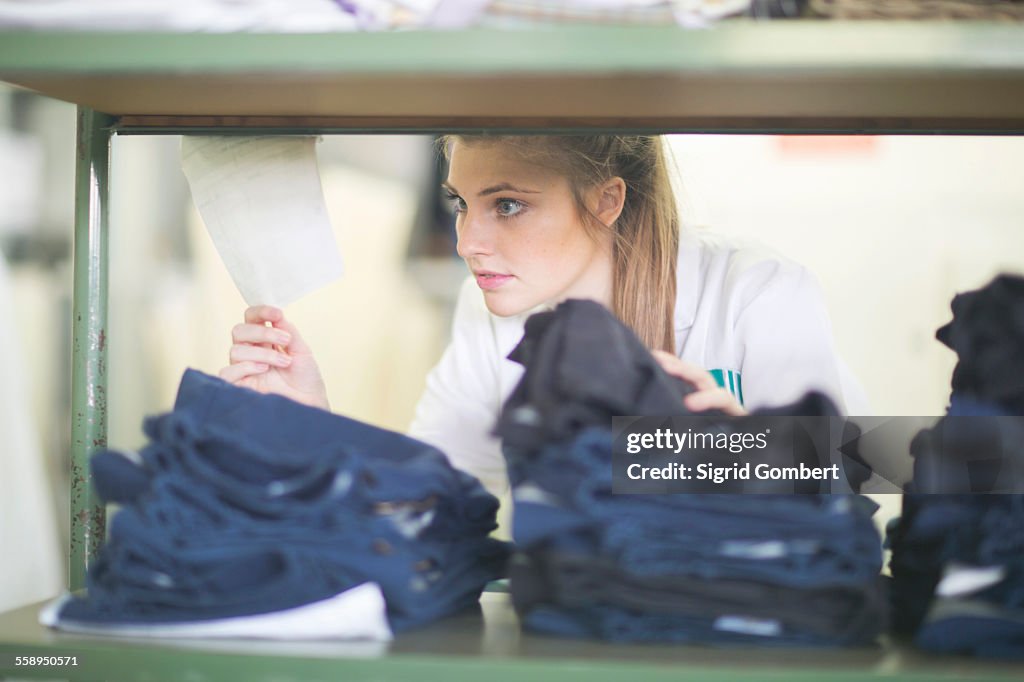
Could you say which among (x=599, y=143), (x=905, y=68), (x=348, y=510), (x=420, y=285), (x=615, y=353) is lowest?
(x=348, y=510)

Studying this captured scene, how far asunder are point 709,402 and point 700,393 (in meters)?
0.01

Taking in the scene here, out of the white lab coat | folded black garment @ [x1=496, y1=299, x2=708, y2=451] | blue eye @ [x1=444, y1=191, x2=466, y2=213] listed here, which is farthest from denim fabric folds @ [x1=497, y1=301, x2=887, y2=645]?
blue eye @ [x1=444, y1=191, x2=466, y2=213]

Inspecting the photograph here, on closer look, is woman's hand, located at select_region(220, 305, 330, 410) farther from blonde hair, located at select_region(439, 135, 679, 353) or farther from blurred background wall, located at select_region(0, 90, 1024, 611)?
blonde hair, located at select_region(439, 135, 679, 353)

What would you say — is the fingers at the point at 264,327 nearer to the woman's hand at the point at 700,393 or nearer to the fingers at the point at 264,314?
the fingers at the point at 264,314

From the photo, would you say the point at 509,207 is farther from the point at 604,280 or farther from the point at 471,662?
the point at 471,662

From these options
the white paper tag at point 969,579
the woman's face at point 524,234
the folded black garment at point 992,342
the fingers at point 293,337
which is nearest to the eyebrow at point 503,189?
the woman's face at point 524,234

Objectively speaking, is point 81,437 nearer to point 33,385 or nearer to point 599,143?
point 599,143

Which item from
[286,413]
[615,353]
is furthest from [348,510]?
[615,353]

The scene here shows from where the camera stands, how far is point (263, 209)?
108 centimetres

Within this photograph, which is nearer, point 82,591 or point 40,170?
point 82,591

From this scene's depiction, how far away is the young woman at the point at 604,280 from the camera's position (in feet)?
3.52

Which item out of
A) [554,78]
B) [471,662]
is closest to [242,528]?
[471,662]

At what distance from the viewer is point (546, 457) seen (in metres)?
0.72

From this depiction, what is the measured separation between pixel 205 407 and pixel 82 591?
1.00 feet
